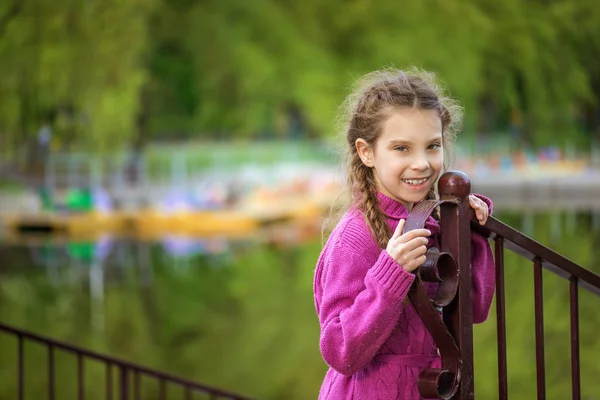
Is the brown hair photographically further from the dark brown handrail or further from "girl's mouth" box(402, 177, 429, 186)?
the dark brown handrail

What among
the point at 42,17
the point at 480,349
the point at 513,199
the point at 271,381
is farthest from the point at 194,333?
the point at 513,199

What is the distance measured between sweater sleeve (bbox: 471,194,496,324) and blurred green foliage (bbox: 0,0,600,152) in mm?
8308

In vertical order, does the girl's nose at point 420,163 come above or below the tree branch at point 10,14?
below

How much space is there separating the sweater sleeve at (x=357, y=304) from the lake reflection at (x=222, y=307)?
5035mm

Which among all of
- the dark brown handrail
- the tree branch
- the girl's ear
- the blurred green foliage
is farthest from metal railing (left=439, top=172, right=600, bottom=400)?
the blurred green foliage

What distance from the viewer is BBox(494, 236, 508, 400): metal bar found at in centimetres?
100

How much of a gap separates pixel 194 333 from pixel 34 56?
2.64m

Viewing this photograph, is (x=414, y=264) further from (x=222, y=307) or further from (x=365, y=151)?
(x=222, y=307)

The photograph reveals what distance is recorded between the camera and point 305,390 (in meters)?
6.42

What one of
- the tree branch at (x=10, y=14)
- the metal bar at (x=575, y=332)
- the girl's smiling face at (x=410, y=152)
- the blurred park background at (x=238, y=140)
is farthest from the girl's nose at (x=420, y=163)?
the blurred park background at (x=238, y=140)

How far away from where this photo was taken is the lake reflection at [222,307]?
6.60m

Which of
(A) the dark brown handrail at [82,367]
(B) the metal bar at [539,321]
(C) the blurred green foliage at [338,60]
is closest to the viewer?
(B) the metal bar at [539,321]

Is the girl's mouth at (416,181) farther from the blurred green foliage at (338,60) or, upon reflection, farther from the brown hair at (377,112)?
the blurred green foliage at (338,60)

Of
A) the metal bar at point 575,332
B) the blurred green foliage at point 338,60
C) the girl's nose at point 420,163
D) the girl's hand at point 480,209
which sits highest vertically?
the blurred green foliage at point 338,60
